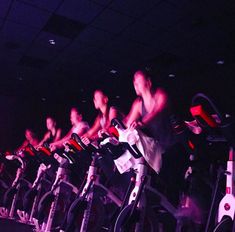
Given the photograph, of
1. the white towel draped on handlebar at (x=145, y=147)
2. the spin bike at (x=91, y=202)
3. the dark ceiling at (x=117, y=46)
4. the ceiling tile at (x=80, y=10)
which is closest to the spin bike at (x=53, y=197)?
the spin bike at (x=91, y=202)

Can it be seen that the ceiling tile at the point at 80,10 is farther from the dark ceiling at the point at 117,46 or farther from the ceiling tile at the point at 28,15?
the ceiling tile at the point at 28,15

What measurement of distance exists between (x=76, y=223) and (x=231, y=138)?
2.33 metres

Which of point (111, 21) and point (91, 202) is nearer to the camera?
point (91, 202)

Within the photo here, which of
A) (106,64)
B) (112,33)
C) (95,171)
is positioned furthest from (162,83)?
(95,171)

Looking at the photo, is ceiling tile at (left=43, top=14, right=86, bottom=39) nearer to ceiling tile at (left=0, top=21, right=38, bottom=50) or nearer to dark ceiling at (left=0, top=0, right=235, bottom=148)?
dark ceiling at (left=0, top=0, right=235, bottom=148)

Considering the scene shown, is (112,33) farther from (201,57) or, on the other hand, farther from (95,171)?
(95,171)

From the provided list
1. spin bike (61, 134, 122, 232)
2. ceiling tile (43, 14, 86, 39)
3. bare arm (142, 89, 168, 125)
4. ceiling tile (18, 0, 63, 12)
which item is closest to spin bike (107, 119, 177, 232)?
bare arm (142, 89, 168, 125)

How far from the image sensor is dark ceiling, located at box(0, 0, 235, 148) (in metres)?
4.88

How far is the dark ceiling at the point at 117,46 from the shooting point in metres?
4.88

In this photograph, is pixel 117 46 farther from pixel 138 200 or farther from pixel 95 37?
pixel 138 200

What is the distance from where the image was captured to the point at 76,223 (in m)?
3.75

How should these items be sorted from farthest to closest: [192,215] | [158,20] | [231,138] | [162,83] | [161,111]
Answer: [162,83]
[158,20]
[161,111]
[192,215]
[231,138]

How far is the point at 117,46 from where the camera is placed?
251 inches

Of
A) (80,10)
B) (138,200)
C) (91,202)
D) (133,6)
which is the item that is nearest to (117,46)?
(80,10)
